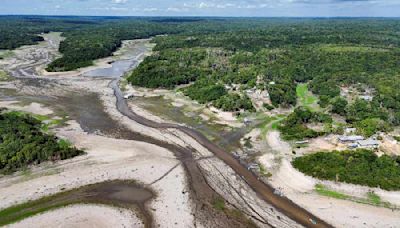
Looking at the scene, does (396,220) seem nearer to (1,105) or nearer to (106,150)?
(106,150)

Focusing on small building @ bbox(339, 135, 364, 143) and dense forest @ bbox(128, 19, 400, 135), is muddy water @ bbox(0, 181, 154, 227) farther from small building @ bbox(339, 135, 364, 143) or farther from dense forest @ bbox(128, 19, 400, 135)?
small building @ bbox(339, 135, 364, 143)

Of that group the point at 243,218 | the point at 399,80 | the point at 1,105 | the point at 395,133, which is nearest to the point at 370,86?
the point at 399,80

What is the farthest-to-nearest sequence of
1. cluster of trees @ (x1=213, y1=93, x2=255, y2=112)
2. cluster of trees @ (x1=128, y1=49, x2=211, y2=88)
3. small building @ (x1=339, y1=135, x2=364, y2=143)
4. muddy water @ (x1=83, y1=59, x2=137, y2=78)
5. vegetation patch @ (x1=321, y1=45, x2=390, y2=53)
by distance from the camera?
vegetation patch @ (x1=321, y1=45, x2=390, y2=53) < muddy water @ (x1=83, y1=59, x2=137, y2=78) < cluster of trees @ (x1=128, y1=49, x2=211, y2=88) < cluster of trees @ (x1=213, y1=93, x2=255, y2=112) < small building @ (x1=339, y1=135, x2=364, y2=143)

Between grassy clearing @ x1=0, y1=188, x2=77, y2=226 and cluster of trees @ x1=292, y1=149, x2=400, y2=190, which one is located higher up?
cluster of trees @ x1=292, y1=149, x2=400, y2=190

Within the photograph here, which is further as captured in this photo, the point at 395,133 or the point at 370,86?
the point at 370,86

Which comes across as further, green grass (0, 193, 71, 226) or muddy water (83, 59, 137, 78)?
muddy water (83, 59, 137, 78)

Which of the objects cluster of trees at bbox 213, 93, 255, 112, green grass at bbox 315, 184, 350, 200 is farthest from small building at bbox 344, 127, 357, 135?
cluster of trees at bbox 213, 93, 255, 112

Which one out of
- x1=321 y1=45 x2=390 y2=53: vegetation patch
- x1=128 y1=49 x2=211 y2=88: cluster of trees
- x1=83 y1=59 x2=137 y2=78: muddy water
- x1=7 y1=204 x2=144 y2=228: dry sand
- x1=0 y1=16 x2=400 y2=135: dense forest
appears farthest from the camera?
x1=321 y1=45 x2=390 y2=53: vegetation patch

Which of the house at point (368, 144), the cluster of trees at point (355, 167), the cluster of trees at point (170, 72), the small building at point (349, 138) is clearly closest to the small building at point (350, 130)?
the small building at point (349, 138)
